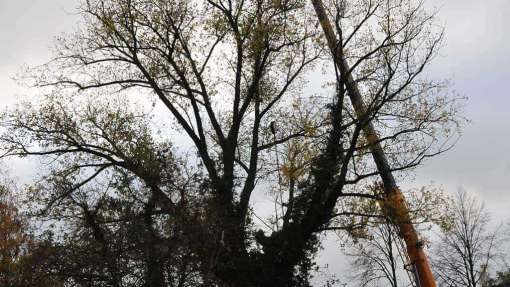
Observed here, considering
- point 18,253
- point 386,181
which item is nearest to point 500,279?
point 386,181

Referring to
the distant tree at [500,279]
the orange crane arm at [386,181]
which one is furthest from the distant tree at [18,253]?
the distant tree at [500,279]

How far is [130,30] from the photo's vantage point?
62.2 ft

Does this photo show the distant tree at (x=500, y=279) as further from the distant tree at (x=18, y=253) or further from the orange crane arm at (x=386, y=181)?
the distant tree at (x=18, y=253)

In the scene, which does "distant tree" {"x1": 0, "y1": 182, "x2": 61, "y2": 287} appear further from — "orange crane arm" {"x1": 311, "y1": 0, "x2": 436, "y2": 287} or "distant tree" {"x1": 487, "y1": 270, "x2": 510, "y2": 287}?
"distant tree" {"x1": 487, "y1": 270, "x2": 510, "y2": 287}

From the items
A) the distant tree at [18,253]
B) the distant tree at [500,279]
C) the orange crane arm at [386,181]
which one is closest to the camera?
the distant tree at [18,253]

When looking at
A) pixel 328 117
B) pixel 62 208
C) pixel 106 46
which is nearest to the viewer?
pixel 62 208

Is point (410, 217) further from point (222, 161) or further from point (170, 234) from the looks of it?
point (170, 234)

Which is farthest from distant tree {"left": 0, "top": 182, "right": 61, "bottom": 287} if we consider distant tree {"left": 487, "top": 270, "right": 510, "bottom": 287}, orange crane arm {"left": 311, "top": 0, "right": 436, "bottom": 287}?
distant tree {"left": 487, "top": 270, "right": 510, "bottom": 287}

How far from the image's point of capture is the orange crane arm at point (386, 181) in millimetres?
16391

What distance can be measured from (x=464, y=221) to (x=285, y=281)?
71.8ft

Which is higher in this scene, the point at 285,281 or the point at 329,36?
the point at 329,36

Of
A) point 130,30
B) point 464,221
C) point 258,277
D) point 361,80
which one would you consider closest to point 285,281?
point 258,277

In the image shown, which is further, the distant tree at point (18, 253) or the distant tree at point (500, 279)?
the distant tree at point (500, 279)

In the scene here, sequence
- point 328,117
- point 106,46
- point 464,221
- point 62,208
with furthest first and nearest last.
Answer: point 464,221, point 106,46, point 328,117, point 62,208
